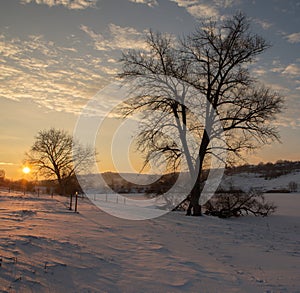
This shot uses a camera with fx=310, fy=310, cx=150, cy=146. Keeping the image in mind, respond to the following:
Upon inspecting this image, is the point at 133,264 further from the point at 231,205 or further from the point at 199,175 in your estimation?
the point at 231,205

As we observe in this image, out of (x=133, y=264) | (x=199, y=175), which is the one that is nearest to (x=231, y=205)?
(x=199, y=175)

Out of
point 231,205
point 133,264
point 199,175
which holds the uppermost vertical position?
point 199,175

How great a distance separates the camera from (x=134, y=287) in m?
4.77

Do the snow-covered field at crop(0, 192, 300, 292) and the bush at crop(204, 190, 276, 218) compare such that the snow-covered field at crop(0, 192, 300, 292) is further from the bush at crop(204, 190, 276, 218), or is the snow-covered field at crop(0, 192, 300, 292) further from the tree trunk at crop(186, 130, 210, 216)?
the bush at crop(204, 190, 276, 218)

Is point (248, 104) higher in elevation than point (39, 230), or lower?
higher

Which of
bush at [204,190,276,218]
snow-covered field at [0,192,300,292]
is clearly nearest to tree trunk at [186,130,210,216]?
bush at [204,190,276,218]

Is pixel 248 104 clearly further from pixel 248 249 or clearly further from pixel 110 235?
pixel 110 235

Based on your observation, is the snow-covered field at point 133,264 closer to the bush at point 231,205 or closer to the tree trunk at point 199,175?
the tree trunk at point 199,175

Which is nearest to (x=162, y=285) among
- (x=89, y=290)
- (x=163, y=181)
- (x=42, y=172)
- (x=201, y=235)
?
(x=89, y=290)

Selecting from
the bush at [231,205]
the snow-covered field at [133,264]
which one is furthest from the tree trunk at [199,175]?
the snow-covered field at [133,264]

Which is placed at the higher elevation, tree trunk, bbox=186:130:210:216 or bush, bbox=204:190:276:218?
tree trunk, bbox=186:130:210:216

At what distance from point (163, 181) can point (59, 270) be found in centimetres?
2244

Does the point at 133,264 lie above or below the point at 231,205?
above

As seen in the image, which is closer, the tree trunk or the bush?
the tree trunk
